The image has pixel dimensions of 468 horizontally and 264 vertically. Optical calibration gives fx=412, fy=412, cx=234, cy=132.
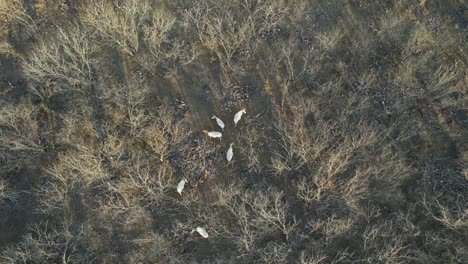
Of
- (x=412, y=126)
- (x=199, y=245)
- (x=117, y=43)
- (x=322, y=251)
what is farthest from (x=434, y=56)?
(x=117, y=43)

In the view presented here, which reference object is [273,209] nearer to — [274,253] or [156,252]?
[274,253]

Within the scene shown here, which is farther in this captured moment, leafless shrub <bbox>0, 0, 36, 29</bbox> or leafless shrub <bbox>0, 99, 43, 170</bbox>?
leafless shrub <bbox>0, 0, 36, 29</bbox>

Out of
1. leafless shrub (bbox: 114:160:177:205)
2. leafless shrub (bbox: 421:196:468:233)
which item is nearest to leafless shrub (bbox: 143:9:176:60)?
leafless shrub (bbox: 114:160:177:205)

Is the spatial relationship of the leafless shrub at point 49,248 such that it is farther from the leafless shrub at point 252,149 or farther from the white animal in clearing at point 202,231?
the leafless shrub at point 252,149

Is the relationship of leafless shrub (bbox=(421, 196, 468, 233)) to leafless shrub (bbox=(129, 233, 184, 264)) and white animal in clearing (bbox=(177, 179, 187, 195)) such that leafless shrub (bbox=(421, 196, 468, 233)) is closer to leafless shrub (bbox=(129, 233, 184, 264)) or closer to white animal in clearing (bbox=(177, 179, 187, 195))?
white animal in clearing (bbox=(177, 179, 187, 195))

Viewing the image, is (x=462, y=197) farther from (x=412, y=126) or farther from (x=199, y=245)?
(x=199, y=245)

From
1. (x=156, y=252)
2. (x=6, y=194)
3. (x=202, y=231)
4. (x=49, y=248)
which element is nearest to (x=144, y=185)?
(x=156, y=252)
